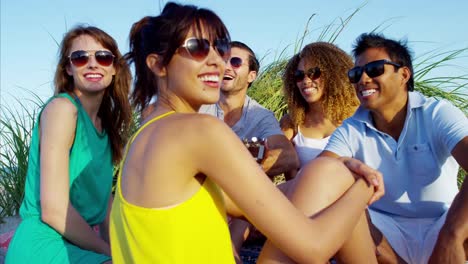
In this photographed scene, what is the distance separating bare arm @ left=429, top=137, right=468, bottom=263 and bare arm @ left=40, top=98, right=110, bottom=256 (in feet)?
5.17

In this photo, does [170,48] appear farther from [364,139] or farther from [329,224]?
[364,139]

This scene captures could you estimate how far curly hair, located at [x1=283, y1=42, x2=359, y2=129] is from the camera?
445 cm

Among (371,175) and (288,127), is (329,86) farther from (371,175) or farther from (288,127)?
(371,175)

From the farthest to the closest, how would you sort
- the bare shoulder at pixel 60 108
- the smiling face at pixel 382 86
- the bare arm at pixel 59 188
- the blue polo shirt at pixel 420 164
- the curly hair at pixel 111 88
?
1. the smiling face at pixel 382 86
2. the curly hair at pixel 111 88
3. the blue polo shirt at pixel 420 164
4. the bare shoulder at pixel 60 108
5. the bare arm at pixel 59 188

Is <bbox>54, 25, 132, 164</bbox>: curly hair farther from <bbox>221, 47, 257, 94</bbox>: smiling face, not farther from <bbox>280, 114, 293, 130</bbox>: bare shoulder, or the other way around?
<bbox>280, 114, 293, 130</bbox>: bare shoulder

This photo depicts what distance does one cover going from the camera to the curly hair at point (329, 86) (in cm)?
445

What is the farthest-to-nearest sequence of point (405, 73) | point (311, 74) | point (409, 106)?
point (311, 74), point (405, 73), point (409, 106)

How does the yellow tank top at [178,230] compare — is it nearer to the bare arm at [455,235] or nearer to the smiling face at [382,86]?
the bare arm at [455,235]

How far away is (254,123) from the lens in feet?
13.9

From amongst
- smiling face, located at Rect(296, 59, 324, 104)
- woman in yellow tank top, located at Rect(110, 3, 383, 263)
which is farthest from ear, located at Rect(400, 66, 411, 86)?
woman in yellow tank top, located at Rect(110, 3, 383, 263)

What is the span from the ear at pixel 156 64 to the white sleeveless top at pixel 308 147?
2619mm

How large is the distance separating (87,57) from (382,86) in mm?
1769

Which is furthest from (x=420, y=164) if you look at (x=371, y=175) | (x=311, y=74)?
(x=311, y=74)

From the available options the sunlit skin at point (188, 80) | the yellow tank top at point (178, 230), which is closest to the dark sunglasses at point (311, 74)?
the sunlit skin at point (188, 80)
